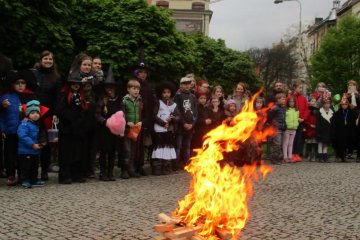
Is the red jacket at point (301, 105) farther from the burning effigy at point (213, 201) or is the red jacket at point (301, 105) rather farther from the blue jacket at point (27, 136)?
the burning effigy at point (213, 201)

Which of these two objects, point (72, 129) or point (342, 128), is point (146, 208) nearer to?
point (72, 129)

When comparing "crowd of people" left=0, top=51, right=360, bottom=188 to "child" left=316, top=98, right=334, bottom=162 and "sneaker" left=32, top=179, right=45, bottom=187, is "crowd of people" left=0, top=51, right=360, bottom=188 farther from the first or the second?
"child" left=316, top=98, right=334, bottom=162

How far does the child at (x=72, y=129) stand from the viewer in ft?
30.1

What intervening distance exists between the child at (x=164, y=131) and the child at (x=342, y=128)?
528 centimetres

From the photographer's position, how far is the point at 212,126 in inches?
453

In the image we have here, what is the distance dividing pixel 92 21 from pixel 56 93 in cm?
864

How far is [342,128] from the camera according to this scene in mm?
14000

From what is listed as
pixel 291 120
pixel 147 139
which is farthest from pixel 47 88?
pixel 291 120

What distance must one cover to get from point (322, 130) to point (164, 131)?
5171 millimetres

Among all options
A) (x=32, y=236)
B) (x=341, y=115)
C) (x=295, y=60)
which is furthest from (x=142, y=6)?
(x=295, y=60)

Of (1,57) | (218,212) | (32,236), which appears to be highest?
(1,57)

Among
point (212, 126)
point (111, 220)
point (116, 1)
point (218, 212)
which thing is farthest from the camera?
point (116, 1)

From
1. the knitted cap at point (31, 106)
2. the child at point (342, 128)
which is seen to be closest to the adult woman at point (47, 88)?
the knitted cap at point (31, 106)

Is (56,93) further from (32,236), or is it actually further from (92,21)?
(92,21)
